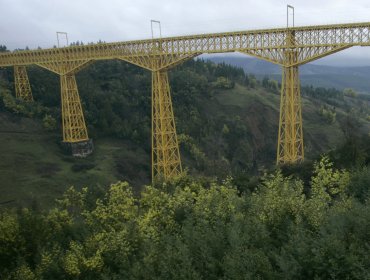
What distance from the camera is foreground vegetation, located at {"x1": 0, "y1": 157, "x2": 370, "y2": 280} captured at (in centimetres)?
1402

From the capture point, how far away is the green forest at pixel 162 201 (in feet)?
49.9

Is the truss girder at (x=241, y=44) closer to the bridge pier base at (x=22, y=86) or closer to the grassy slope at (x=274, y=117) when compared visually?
the bridge pier base at (x=22, y=86)

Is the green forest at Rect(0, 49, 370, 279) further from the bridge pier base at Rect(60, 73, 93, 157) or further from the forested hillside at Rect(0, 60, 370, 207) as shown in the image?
the bridge pier base at Rect(60, 73, 93, 157)

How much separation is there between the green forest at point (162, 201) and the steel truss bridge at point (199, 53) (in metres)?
3.42

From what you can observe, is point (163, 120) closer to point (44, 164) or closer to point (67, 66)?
point (67, 66)

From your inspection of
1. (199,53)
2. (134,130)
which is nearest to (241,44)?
(199,53)

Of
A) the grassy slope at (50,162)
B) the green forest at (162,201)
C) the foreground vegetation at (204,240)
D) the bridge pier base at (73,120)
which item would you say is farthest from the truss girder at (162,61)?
the grassy slope at (50,162)

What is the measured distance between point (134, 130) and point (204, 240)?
162 ft

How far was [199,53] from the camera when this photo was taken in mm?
33500

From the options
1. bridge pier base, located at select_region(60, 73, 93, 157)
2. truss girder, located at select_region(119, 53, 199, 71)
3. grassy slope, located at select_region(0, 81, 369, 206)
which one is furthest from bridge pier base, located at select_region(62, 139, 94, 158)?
truss girder, located at select_region(119, 53, 199, 71)

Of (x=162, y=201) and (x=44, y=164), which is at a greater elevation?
(x=162, y=201)

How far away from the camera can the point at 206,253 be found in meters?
15.7

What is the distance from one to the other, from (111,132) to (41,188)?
66.8 ft

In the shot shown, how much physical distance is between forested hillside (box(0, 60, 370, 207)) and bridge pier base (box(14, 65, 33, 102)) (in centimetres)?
155
